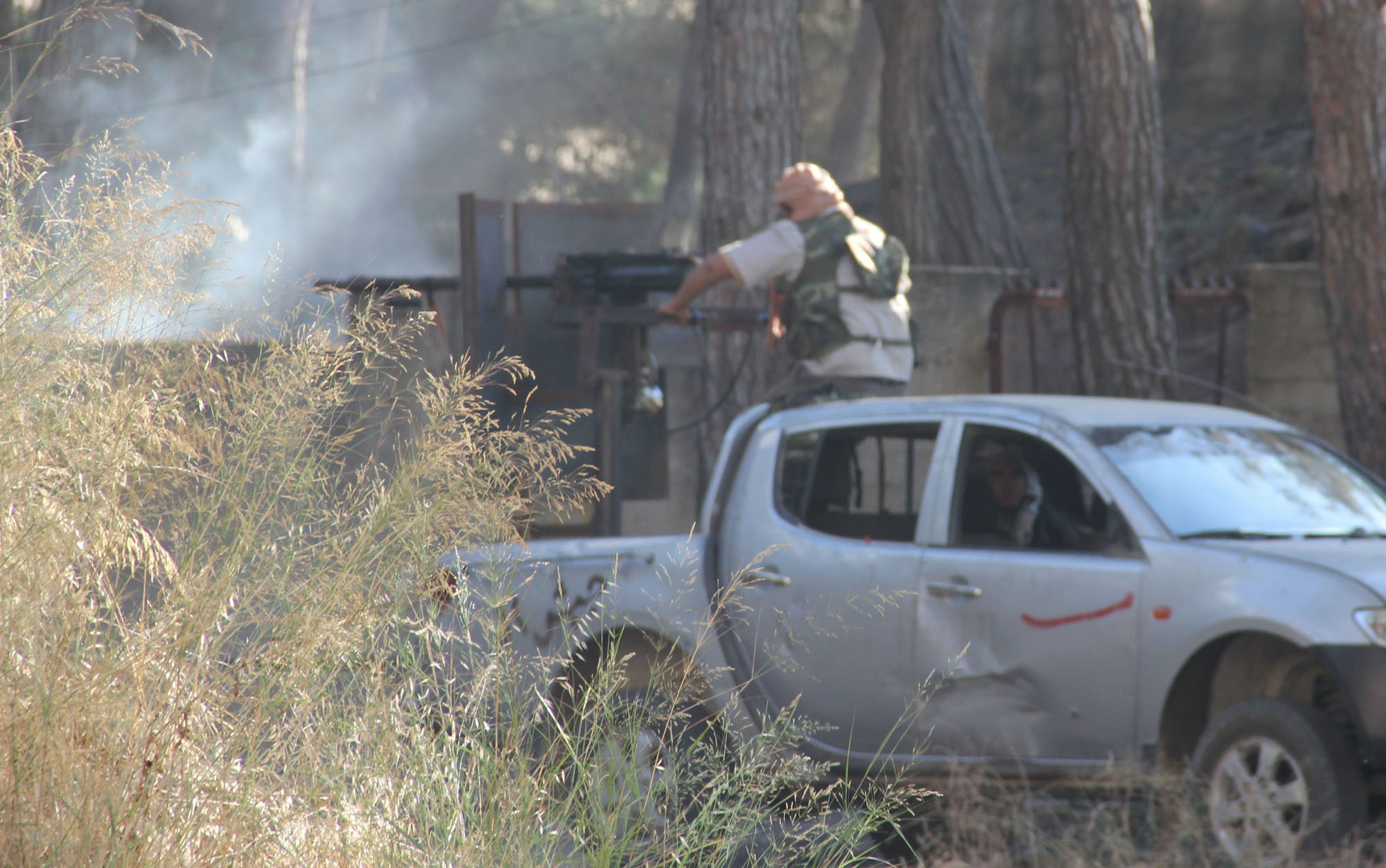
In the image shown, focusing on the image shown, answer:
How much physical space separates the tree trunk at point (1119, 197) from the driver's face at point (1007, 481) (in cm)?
452

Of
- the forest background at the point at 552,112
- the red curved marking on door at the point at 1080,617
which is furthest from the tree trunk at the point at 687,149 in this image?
the red curved marking on door at the point at 1080,617

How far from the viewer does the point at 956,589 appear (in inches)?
182

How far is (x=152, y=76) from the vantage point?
71.7 feet

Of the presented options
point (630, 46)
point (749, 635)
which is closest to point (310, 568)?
point (749, 635)

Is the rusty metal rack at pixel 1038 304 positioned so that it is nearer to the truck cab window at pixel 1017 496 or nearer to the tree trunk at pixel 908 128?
the tree trunk at pixel 908 128

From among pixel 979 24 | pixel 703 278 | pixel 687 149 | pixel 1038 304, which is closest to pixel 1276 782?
pixel 703 278

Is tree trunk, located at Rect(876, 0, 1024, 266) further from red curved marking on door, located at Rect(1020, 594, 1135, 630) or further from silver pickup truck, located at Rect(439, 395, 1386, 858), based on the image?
red curved marking on door, located at Rect(1020, 594, 1135, 630)

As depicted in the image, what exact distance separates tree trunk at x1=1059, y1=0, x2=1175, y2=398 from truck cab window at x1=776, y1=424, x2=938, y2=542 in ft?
14.5

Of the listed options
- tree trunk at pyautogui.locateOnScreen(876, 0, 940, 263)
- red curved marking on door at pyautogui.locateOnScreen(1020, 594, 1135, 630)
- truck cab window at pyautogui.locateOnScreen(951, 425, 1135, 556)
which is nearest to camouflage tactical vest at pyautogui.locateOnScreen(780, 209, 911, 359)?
truck cab window at pyautogui.locateOnScreen(951, 425, 1135, 556)

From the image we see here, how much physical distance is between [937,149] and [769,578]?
418 inches

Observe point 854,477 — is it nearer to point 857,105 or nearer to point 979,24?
point 979,24

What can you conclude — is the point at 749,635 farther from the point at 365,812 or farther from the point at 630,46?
the point at 630,46

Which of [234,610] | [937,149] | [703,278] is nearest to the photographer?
[234,610]

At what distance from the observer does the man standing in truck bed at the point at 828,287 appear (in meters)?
6.30
